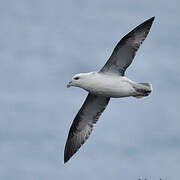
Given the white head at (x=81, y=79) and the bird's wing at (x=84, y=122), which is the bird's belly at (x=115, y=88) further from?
the bird's wing at (x=84, y=122)

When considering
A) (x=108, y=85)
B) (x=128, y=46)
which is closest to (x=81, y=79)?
(x=108, y=85)

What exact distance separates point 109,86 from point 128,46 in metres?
1.39

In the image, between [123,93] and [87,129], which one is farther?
[87,129]

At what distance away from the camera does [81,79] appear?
1995 centimetres

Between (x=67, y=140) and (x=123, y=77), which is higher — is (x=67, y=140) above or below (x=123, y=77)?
below

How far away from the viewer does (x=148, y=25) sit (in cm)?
1991

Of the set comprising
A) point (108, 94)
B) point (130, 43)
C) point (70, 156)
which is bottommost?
point (70, 156)

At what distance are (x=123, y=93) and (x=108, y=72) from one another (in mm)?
863

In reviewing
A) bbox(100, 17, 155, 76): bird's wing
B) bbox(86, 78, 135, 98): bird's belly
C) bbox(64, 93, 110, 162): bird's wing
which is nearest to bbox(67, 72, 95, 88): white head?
bbox(86, 78, 135, 98): bird's belly

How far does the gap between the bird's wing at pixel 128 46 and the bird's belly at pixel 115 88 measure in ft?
1.88

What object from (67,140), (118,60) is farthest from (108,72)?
(67,140)

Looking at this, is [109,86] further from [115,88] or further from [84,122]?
[84,122]

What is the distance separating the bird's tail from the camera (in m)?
19.8

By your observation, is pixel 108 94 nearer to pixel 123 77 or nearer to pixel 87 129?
pixel 123 77
